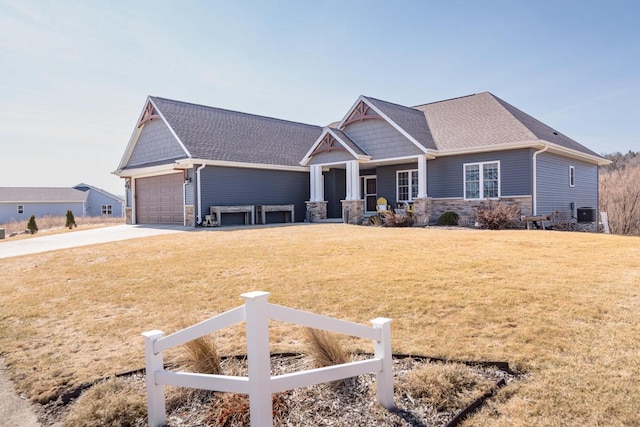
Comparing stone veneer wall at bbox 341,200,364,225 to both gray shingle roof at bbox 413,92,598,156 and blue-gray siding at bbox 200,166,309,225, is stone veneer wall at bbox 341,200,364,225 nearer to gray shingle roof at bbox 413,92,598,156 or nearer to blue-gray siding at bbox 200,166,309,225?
blue-gray siding at bbox 200,166,309,225

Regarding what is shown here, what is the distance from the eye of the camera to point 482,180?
17.4m

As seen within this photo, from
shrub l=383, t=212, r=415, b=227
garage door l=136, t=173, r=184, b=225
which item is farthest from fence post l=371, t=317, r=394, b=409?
garage door l=136, t=173, r=184, b=225

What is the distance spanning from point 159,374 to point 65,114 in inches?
912

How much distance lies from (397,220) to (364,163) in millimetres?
4676

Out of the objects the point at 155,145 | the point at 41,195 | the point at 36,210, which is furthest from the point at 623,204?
the point at 41,195

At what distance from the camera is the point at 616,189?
97.1 ft

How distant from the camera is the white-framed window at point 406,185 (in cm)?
2014

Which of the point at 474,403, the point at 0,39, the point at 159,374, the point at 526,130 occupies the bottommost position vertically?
the point at 474,403

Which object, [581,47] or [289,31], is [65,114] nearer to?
[289,31]

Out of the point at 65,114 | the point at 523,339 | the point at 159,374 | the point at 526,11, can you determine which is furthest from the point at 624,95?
the point at 65,114

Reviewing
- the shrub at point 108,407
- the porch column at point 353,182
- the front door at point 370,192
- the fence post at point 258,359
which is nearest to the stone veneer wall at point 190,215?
the porch column at point 353,182

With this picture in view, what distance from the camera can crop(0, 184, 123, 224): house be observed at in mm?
48497

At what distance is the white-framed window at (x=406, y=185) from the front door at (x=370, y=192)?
1787mm

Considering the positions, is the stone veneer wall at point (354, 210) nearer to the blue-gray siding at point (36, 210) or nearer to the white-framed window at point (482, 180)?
the white-framed window at point (482, 180)
